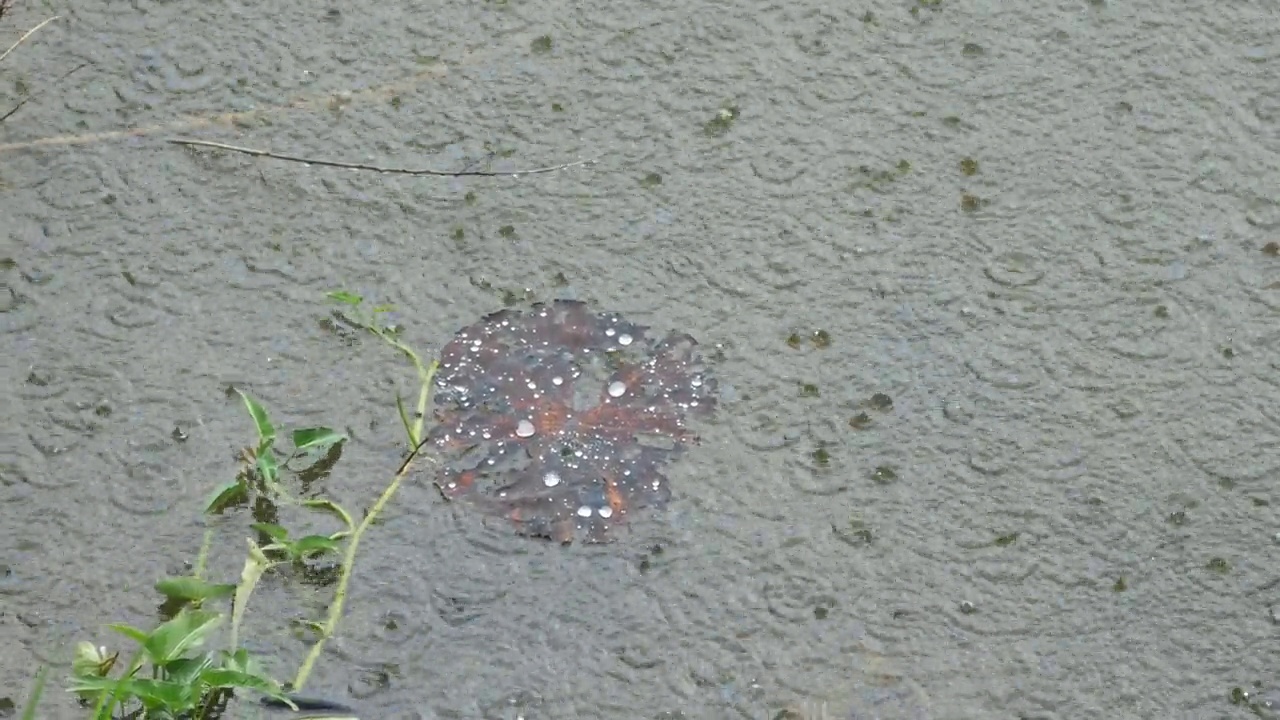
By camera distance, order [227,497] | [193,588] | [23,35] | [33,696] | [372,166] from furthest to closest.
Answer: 1. [23,35]
2. [372,166]
3. [227,497]
4. [193,588]
5. [33,696]

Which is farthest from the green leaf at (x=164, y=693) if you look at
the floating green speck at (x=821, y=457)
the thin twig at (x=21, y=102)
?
the thin twig at (x=21, y=102)

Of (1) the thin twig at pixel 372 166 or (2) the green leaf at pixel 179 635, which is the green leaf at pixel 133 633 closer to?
(2) the green leaf at pixel 179 635

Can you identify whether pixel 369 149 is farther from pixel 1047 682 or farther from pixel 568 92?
pixel 1047 682

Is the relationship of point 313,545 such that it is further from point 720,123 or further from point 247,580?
point 720,123

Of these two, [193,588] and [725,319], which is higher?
[725,319]

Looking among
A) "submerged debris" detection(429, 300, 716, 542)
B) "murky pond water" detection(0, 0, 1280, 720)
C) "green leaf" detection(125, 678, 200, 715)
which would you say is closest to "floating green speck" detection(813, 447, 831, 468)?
"murky pond water" detection(0, 0, 1280, 720)

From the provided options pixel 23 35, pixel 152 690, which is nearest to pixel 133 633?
pixel 152 690
